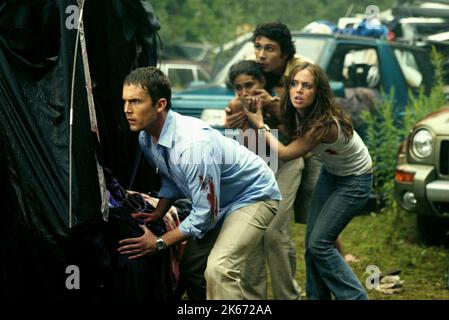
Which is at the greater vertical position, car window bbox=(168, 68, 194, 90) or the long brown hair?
the long brown hair

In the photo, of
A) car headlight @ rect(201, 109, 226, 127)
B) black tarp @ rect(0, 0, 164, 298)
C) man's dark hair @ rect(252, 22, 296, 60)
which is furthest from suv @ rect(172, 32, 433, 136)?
black tarp @ rect(0, 0, 164, 298)

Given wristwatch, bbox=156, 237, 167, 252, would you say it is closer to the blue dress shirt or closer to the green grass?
the blue dress shirt

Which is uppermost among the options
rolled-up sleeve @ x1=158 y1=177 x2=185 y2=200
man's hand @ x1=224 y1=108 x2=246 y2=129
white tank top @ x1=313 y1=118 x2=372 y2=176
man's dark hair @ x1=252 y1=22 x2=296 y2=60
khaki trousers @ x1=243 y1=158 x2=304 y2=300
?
man's dark hair @ x1=252 y1=22 x2=296 y2=60

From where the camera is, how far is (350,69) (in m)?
10.5

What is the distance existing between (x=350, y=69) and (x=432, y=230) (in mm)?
3045

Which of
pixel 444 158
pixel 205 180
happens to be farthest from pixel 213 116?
pixel 205 180

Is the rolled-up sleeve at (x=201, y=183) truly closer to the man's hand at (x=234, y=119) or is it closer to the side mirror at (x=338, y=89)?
the man's hand at (x=234, y=119)

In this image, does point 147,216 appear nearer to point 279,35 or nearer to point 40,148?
point 40,148

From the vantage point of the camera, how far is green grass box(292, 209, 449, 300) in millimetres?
6746

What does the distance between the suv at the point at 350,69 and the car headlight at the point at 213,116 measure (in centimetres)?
17

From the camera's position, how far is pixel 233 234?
16.4 ft

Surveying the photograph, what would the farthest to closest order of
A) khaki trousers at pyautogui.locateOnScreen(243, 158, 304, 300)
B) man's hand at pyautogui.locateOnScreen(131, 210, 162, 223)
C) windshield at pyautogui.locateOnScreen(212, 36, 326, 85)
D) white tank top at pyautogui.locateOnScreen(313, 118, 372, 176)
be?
1. windshield at pyautogui.locateOnScreen(212, 36, 326, 85)
2. khaki trousers at pyautogui.locateOnScreen(243, 158, 304, 300)
3. white tank top at pyautogui.locateOnScreen(313, 118, 372, 176)
4. man's hand at pyautogui.locateOnScreen(131, 210, 162, 223)

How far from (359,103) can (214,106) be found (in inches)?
63.1

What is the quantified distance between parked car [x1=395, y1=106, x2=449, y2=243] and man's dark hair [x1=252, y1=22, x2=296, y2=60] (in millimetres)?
1844
